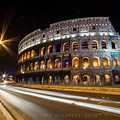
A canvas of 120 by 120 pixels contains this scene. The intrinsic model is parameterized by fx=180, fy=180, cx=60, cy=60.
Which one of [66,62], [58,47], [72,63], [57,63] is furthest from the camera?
[58,47]

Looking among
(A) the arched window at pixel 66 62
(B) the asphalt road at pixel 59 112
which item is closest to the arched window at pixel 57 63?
(A) the arched window at pixel 66 62

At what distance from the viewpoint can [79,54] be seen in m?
43.8

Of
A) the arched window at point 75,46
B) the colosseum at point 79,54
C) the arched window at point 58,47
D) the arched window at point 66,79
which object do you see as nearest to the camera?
the colosseum at point 79,54

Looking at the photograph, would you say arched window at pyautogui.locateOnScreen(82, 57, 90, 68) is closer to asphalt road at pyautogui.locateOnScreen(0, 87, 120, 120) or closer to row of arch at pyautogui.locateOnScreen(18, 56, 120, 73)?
row of arch at pyautogui.locateOnScreen(18, 56, 120, 73)

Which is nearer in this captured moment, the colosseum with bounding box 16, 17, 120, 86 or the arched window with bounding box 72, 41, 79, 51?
the colosseum with bounding box 16, 17, 120, 86

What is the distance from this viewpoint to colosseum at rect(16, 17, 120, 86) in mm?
42441

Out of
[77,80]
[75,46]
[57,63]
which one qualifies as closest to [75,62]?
[75,46]

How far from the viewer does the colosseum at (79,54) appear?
4244 cm

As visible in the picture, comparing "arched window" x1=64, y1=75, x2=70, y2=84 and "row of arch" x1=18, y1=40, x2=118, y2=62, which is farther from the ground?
"row of arch" x1=18, y1=40, x2=118, y2=62

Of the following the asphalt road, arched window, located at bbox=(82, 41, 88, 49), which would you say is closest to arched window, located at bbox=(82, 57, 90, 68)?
→ arched window, located at bbox=(82, 41, 88, 49)

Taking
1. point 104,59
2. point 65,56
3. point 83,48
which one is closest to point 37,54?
point 65,56

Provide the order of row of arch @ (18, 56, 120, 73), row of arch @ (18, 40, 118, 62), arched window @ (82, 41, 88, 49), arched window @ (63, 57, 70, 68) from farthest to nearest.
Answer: arched window @ (82, 41, 88, 49)
arched window @ (63, 57, 70, 68)
row of arch @ (18, 40, 118, 62)
row of arch @ (18, 56, 120, 73)

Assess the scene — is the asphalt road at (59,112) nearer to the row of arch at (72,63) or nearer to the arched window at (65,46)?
the row of arch at (72,63)

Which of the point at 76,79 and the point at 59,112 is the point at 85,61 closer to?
the point at 76,79
